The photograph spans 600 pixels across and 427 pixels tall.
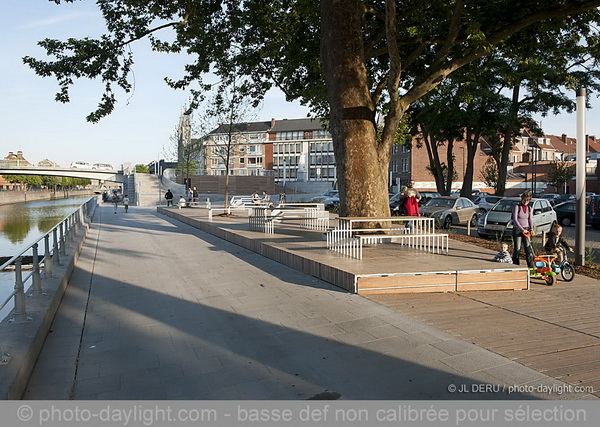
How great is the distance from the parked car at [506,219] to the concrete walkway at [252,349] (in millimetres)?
10609

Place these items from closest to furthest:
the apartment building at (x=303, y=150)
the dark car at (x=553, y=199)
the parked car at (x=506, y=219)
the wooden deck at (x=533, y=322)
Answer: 1. the wooden deck at (x=533, y=322)
2. the parked car at (x=506, y=219)
3. the dark car at (x=553, y=199)
4. the apartment building at (x=303, y=150)

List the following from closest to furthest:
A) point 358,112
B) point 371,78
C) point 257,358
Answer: point 257,358
point 358,112
point 371,78

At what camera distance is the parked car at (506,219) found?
16.9 m

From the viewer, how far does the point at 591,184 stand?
5556cm

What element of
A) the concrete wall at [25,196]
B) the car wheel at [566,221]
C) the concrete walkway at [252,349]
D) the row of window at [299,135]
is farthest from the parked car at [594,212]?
the row of window at [299,135]

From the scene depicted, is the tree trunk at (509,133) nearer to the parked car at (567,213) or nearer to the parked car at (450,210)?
the parked car at (567,213)

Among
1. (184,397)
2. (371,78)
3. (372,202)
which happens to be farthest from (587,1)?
(184,397)

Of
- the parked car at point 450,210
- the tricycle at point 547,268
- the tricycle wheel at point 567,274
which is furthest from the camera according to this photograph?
the parked car at point 450,210

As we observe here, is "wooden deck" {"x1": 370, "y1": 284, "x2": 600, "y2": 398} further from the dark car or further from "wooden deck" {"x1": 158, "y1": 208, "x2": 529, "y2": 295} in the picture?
the dark car

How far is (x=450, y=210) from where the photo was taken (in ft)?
72.5

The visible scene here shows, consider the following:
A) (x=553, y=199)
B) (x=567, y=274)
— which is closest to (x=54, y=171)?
(x=553, y=199)

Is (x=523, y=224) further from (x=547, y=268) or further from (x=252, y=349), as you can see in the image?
(x=252, y=349)
